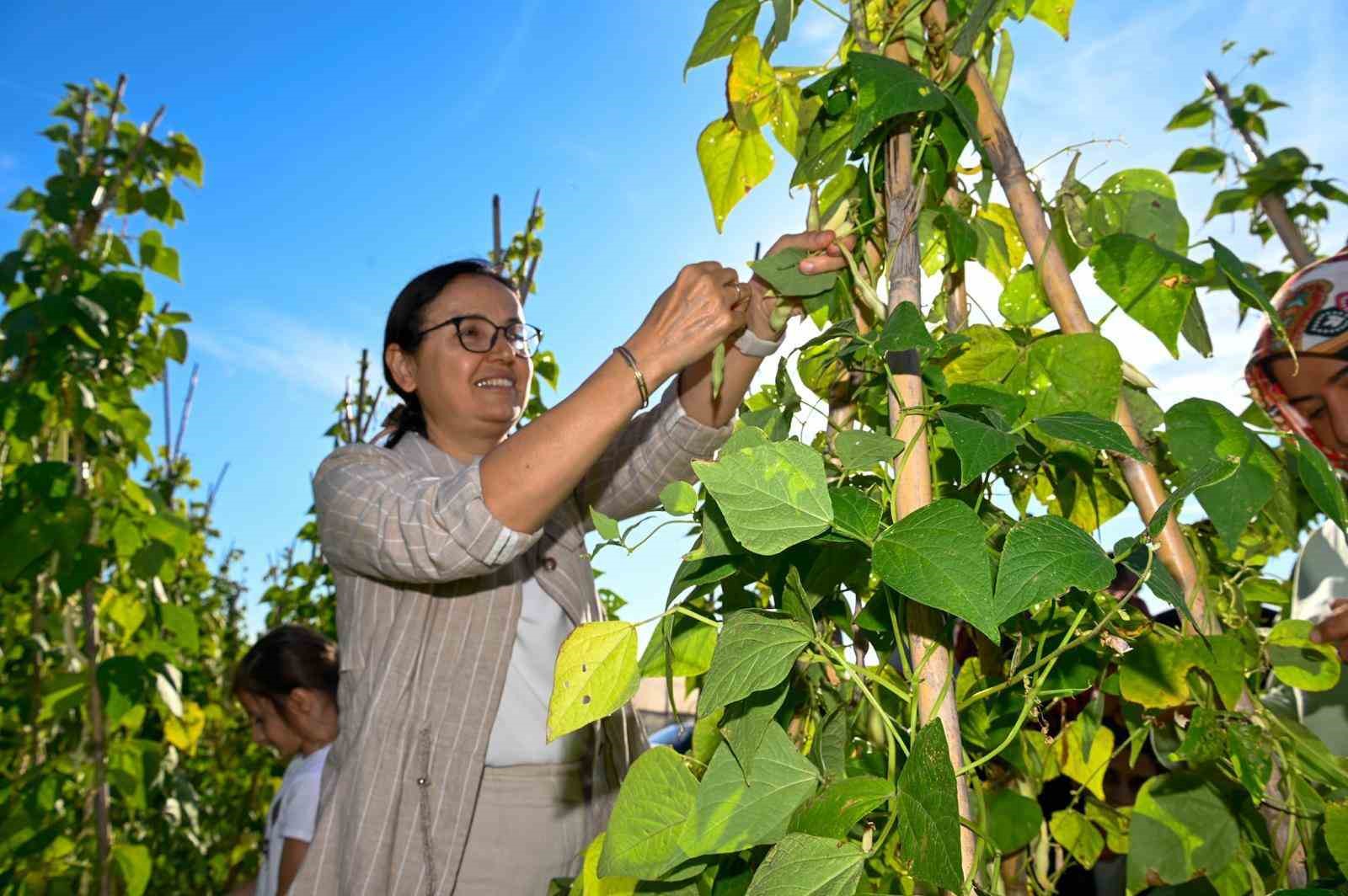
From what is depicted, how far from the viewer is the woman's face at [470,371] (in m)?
1.50

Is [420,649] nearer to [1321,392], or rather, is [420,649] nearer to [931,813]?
[931,813]

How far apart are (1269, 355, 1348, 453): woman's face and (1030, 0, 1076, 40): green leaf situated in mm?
665

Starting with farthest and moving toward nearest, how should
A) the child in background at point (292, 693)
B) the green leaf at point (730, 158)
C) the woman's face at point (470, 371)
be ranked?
the child in background at point (292, 693)
the woman's face at point (470, 371)
the green leaf at point (730, 158)

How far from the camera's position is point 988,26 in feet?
2.72

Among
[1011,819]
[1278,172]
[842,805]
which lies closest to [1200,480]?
[842,805]

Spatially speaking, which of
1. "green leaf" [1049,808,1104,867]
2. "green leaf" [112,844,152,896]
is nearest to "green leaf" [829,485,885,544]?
"green leaf" [1049,808,1104,867]

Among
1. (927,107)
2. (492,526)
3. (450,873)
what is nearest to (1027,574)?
(927,107)

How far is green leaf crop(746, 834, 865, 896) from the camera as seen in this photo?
53cm

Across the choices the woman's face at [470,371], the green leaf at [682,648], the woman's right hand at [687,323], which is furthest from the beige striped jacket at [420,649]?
the green leaf at [682,648]

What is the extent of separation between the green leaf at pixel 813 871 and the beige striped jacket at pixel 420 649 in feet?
2.02

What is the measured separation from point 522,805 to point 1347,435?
1184 mm

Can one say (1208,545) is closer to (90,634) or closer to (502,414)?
(502,414)

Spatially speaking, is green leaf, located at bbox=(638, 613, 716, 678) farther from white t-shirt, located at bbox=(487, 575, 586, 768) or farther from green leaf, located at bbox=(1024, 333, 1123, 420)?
white t-shirt, located at bbox=(487, 575, 586, 768)

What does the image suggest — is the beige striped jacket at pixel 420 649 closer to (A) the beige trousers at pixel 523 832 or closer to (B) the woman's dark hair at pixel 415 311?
(A) the beige trousers at pixel 523 832
